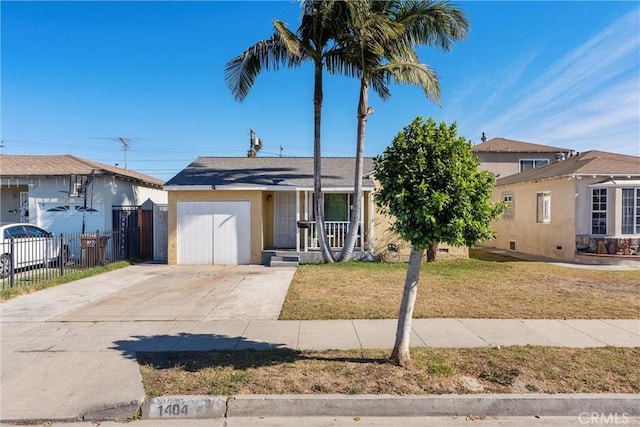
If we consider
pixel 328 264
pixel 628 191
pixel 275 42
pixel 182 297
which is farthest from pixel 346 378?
pixel 628 191

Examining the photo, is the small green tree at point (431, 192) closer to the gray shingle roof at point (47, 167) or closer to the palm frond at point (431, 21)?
the palm frond at point (431, 21)

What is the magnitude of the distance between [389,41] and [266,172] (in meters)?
6.95

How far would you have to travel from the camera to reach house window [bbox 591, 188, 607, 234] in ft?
45.2

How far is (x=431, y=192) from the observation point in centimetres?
410

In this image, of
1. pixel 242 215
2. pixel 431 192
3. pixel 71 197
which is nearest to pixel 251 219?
pixel 242 215

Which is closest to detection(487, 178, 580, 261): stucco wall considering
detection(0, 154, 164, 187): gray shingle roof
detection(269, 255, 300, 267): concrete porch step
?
detection(269, 255, 300, 267): concrete porch step

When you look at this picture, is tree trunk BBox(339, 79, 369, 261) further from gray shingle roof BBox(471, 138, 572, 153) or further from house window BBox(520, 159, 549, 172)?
house window BBox(520, 159, 549, 172)

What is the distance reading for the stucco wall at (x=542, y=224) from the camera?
46.6ft

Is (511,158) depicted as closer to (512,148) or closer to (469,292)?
(512,148)

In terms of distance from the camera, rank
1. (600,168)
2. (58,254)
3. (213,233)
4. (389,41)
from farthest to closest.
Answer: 1. (600,168)
2. (213,233)
3. (389,41)
4. (58,254)

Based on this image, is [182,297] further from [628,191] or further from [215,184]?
[628,191]

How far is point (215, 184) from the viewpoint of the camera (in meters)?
13.7

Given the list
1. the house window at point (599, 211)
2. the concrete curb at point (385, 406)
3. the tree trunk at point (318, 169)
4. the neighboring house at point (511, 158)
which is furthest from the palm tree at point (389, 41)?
the neighboring house at point (511, 158)

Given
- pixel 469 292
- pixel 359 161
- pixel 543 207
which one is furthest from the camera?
pixel 543 207
